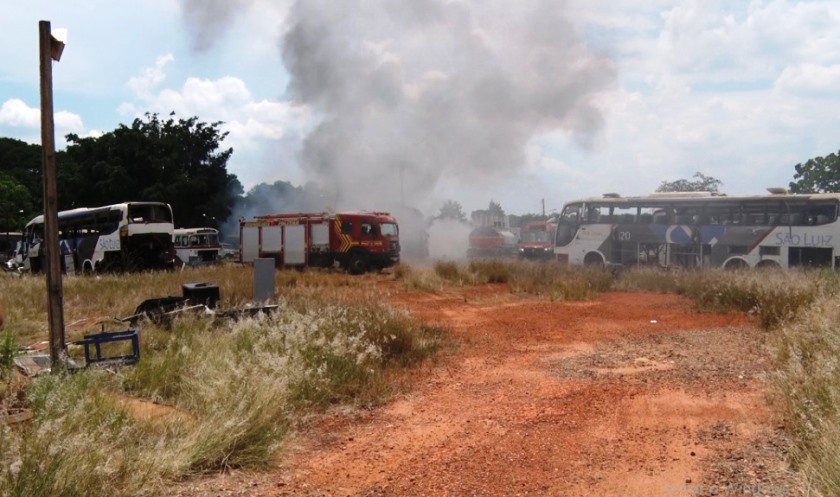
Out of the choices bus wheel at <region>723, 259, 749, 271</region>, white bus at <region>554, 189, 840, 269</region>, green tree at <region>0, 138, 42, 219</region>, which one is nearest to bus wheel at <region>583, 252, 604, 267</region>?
white bus at <region>554, 189, 840, 269</region>

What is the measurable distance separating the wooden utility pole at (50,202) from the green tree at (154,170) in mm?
33973

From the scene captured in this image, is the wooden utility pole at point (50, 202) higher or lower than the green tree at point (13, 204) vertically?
lower

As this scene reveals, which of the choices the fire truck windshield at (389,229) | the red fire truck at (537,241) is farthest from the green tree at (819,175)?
the fire truck windshield at (389,229)

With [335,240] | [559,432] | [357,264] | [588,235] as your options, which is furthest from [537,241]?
[559,432]

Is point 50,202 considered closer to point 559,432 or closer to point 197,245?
point 559,432

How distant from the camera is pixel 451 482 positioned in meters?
4.59

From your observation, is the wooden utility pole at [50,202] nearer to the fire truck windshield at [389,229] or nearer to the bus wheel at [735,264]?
the bus wheel at [735,264]

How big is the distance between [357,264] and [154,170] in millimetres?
18015

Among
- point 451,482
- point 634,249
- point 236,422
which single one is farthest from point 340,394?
point 634,249

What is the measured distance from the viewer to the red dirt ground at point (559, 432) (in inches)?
176

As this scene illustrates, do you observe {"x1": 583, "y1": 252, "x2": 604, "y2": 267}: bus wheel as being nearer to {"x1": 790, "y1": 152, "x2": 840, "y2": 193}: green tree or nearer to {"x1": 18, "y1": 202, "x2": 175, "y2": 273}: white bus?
{"x1": 18, "y1": 202, "x2": 175, "y2": 273}: white bus

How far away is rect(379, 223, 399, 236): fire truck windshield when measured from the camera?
28219mm

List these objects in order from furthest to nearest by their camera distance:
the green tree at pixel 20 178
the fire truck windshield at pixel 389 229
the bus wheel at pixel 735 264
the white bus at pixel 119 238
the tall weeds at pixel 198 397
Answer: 1. the green tree at pixel 20 178
2. the fire truck windshield at pixel 389 229
3. the white bus at pixel 119 238
4. the bus wheel at pixel 735 264
5. the tall weeds at pixel 198 397

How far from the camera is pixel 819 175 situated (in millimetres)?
45188
